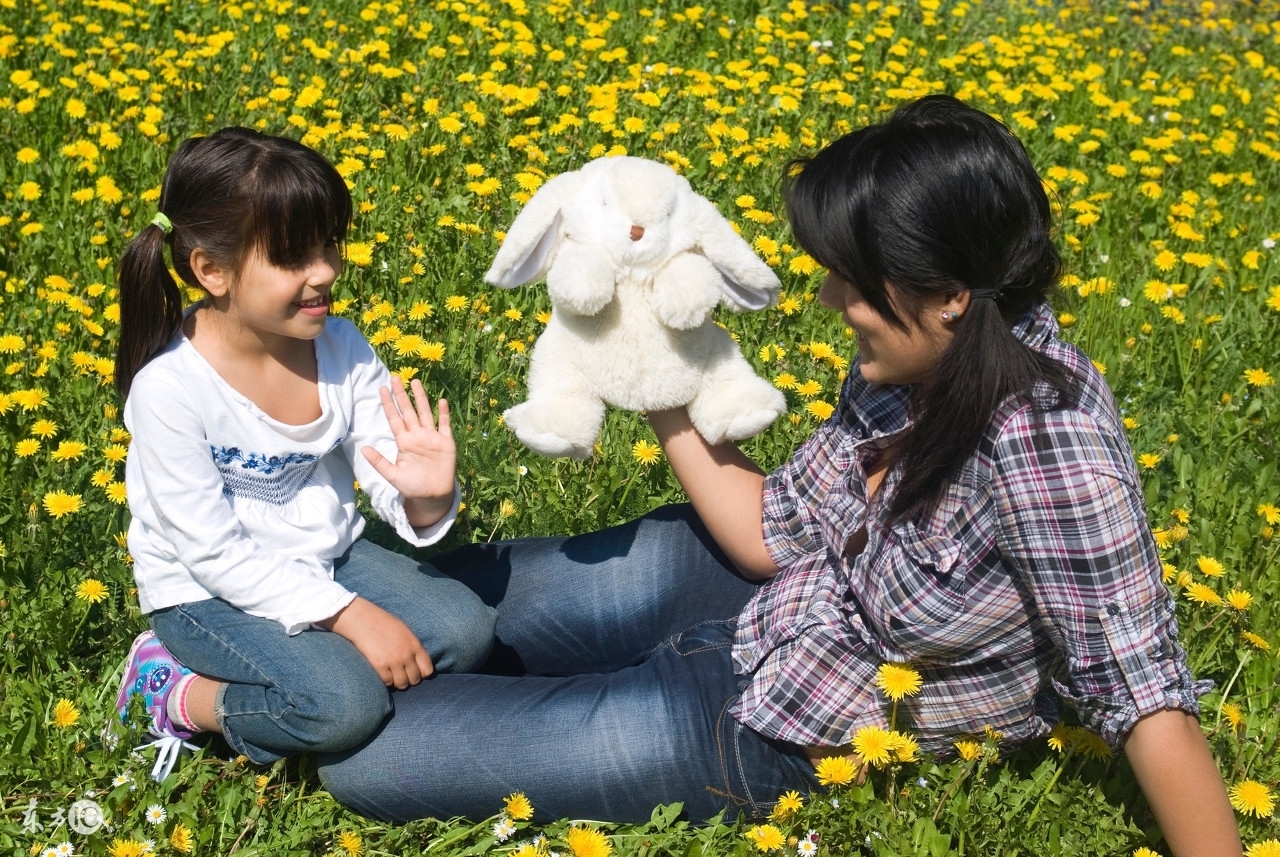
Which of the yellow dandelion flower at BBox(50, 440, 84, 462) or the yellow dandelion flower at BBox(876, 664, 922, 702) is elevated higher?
the yellow dandelion flower at BBox(876, 664, 922, 702)

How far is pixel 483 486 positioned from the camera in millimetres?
2615

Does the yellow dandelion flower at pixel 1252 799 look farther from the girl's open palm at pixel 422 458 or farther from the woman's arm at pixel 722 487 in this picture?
the girl's open palm at pixel 422 458

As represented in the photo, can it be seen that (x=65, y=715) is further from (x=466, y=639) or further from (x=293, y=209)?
(x=293, y=209)

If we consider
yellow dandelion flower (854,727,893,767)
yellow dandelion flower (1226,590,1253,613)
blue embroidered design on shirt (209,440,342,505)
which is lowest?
yellow dandelion flower (1226,590,1253,613)

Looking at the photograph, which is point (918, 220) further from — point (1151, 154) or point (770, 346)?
point (1151, 154)

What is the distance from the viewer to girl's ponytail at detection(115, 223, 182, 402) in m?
1.90

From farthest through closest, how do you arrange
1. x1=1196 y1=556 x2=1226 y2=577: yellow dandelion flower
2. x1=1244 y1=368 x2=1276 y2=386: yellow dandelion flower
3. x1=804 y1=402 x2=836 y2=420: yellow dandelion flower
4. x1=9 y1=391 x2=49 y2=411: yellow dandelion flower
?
x1=1244 y1=368 x2=1276 y2=386: yellow dandelion flower → x1=804 y1=402 x2=836 y2=420: yellow dandelion flower → x1=9 y1=391 x2=49 y2=411: yellow dandelion flower → x1=1196 y1=556 x2=1226 y2=577: yellow dandelion flower

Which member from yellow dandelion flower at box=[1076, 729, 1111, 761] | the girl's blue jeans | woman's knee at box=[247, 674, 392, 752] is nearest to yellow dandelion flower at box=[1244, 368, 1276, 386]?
yellow dandelion flower at box=[1076, 729, 1111, 761]

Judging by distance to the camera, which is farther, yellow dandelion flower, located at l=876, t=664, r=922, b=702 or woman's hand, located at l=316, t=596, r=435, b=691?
woman's hand, located at l=316, t=596, r=435, b=691

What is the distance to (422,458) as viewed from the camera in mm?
1962

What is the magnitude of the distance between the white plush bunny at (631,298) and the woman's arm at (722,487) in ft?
0.20

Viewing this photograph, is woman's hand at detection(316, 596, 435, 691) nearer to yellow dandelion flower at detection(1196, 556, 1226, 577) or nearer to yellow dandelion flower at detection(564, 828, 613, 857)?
yellow dandelion flower at detection(564, 828, 613, 857)

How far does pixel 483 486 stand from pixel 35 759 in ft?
3.31

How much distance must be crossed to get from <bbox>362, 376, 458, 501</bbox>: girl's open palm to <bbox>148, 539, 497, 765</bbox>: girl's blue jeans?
0.60 ft
